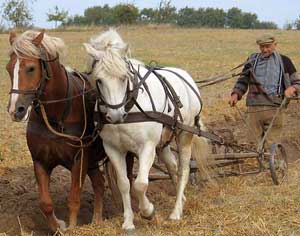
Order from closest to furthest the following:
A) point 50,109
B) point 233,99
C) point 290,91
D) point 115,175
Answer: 1. point 50,109
2. point 115,175
3. point 290,91
4. point 233,99

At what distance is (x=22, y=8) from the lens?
52.9 metres

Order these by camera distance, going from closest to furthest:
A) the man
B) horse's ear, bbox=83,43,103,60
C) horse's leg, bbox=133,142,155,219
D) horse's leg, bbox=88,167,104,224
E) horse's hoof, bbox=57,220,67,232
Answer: horse's ear, bbox=83,43,103,60
horse's leg, bbox=133,142,155,219
horse's hoof, bbox=57,220,67,232
horse's leg, bbox=88,167,104,224
the man

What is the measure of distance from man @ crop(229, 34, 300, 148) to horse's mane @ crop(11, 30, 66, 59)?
3.19 metres

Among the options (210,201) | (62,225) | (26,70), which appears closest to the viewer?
(26,70)

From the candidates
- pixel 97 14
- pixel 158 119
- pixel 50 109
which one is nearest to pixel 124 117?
pixel 158 119

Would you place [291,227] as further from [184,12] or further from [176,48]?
[184,12]

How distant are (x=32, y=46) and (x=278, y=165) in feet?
12.9

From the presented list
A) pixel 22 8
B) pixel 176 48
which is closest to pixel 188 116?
pixel 176 48

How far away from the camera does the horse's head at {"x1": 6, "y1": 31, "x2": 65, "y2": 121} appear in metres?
5.11

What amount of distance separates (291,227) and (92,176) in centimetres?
226

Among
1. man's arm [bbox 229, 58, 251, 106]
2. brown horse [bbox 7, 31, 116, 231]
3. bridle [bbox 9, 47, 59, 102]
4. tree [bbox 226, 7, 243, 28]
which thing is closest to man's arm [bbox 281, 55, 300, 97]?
man's arm [bbox 229, 58, 251, 106]

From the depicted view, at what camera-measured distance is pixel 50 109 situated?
5.77 m

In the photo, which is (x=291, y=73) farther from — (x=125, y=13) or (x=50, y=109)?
(x=125, y=13)

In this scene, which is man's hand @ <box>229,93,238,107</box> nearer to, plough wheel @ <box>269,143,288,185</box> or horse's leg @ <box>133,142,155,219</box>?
plough wheel @ <box>269,143,288,185</box>
